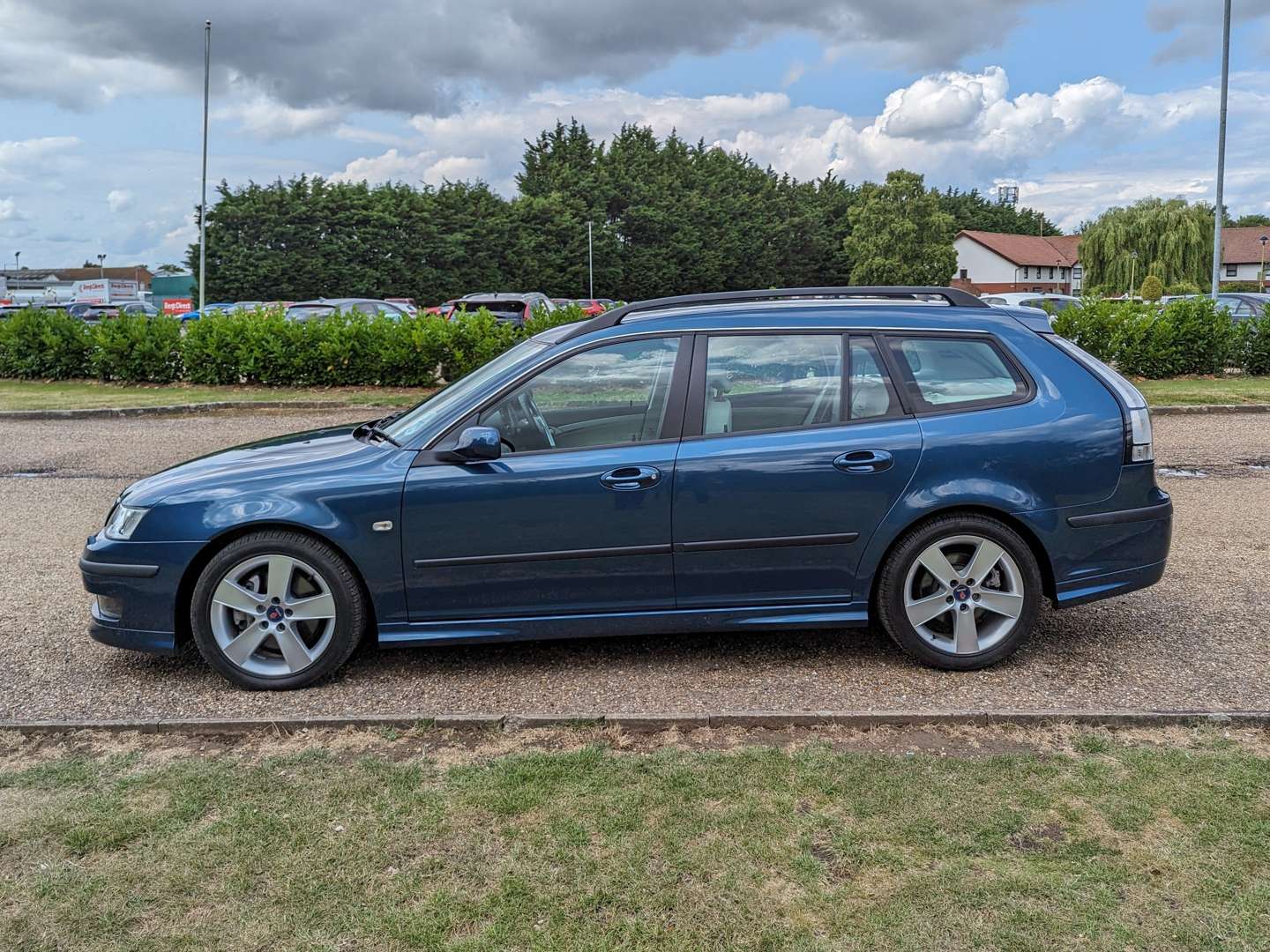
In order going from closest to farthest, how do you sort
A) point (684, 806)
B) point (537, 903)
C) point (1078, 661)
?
1. point (537, 903)
2. point (684, 806)
3. point (1078, 661)

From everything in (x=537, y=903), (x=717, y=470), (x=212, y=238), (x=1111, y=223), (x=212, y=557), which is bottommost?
(x=537, y=903)

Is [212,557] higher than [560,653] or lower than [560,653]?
higher

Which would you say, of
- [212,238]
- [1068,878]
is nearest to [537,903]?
[1068,878]

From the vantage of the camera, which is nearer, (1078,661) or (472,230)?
(1078,661)

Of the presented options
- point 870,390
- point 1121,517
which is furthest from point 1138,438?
point 870,390

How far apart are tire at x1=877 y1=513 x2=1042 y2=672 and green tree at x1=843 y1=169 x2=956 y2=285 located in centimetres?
8353

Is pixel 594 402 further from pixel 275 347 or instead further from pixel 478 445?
pixel 275 347

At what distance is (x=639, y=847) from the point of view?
10.9ft

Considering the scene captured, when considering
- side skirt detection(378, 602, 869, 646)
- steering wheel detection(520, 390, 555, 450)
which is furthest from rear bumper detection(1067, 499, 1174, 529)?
steering wheel detection(520, 390, 555, 450)

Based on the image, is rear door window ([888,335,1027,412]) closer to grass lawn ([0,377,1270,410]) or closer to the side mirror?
the side mirror

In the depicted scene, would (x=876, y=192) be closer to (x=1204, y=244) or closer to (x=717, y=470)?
(x=1204, y=244)

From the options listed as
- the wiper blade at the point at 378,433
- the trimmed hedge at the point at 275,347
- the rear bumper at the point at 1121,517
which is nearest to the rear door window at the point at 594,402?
the wiper blade at the point at 378,433

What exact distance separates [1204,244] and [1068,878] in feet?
266

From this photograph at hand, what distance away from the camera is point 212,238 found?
5803 cm
